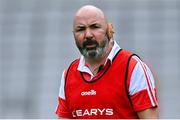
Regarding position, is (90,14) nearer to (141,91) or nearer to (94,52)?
(94,52)

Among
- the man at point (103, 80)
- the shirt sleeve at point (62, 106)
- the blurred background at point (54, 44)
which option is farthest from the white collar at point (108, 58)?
the blurred background at point (54, 44)

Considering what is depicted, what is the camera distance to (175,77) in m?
8.17

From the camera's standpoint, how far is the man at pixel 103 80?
110 inches

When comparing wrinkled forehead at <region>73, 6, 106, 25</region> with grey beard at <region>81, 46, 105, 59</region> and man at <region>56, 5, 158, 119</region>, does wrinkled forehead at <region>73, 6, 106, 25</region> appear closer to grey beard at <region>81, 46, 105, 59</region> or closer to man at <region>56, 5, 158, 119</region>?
man at <region>56, 5, 158, 119</region>

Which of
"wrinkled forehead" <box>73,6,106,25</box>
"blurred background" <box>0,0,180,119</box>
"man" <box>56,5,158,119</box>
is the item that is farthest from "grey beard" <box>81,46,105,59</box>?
"blurred background" <box>0,0,180,119</box>

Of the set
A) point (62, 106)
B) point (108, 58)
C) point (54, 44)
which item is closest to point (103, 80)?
point (108, 58)

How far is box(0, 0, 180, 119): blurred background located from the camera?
26.2ft

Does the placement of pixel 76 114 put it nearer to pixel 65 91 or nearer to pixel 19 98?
pixel 65 91

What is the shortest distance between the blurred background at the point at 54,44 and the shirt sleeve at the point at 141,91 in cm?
495

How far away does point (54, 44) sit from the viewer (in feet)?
28.3

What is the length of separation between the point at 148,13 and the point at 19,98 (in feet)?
7.60

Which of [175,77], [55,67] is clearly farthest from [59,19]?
[175,77]

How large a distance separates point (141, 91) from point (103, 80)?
215 mm

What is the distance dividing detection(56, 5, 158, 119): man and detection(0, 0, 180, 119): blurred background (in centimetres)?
477
